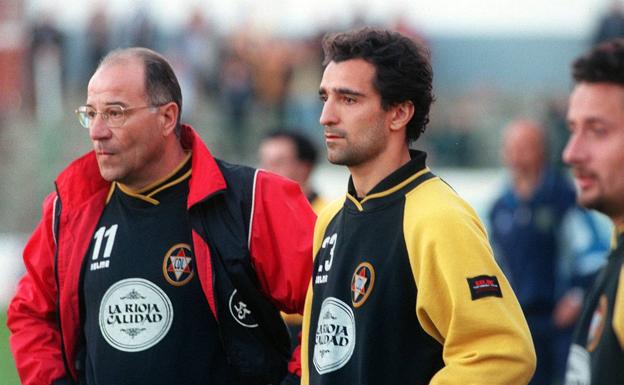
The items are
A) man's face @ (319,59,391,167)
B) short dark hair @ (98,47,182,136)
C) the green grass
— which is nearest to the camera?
man's face @ (319,59,391,167)

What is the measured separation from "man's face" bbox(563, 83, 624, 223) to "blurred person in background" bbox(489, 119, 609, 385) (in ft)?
17.3

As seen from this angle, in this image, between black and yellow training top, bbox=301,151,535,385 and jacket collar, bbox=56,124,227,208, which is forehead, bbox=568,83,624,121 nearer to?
black and yellow training top, bbox=301,151,535,385

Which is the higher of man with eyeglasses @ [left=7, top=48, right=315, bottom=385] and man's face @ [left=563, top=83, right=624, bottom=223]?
man's face @ [left=563, top=83, right=624, bottom=223]

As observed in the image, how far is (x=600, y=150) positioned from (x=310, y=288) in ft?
4.13

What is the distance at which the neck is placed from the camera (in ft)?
14.2

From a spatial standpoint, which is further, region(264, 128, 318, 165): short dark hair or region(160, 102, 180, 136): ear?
region(264, 128, 318, 165): short dark hair

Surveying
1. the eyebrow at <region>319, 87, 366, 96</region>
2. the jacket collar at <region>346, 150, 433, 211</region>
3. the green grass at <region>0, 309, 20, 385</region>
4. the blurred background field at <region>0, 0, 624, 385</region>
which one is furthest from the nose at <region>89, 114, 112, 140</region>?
the blurred background field at <region>0, 0, 624, 385</region>

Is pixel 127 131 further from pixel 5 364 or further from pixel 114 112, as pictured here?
pixel 5 364

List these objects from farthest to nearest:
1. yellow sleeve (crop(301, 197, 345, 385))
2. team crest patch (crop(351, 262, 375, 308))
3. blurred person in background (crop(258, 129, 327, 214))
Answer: blurred person in background (crop(258, 129, 327, 214))
yellow sleeve (crop(301, 197, 345, 385))
team crest patch (crop(351, 262, 375, 308))

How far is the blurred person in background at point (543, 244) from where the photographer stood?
916cm

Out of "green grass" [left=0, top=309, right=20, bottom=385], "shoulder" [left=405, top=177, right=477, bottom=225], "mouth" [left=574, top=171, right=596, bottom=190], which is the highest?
"mouth" [left=574, top=171, right=596, bottom=190]

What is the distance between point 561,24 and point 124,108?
21.7 m

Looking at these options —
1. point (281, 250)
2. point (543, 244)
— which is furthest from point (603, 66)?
point (543, 244)

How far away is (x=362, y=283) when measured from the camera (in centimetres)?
420
